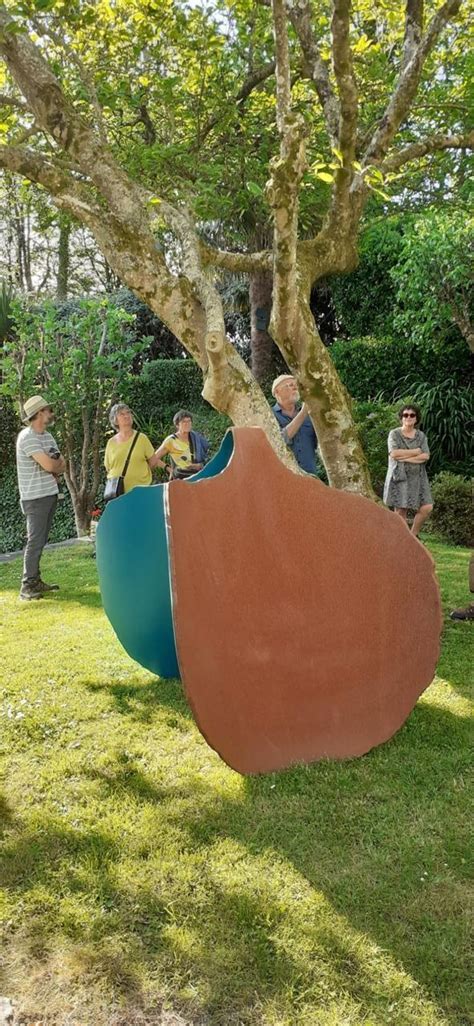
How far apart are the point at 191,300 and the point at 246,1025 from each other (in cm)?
403

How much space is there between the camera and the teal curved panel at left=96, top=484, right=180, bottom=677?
13.5 ft

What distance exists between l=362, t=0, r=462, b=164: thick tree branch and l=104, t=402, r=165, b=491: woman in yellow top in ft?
9.73

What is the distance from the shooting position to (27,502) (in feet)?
22.6

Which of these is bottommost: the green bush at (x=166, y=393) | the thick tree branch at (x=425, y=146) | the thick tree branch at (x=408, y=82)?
the green bush at (x=166, y=393)

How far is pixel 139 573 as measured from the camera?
4.22 m

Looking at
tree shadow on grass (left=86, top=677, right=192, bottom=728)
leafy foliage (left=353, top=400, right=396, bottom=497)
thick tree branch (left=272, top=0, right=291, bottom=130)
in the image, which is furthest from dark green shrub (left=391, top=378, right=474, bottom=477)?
tree shadow on grass (left=86, top=677, right=192, bottom=728)

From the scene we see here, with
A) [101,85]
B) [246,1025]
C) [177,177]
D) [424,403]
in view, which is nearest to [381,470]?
[424,403]

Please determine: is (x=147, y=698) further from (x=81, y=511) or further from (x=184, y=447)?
(x=81, y=511)

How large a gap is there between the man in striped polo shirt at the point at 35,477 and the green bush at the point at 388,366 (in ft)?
23.9

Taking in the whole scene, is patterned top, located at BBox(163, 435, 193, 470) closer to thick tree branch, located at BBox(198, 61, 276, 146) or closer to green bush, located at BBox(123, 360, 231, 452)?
thick tree branch, located at BBox(198, 61, 276, 146)

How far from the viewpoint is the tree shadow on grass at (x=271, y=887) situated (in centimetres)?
219

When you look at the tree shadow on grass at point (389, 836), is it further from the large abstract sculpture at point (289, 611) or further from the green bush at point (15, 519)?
the green bush at point (15, 519)

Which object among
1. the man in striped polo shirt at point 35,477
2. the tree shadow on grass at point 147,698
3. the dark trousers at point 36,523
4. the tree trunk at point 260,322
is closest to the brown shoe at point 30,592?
the man in striped polo shirt at point 35,477

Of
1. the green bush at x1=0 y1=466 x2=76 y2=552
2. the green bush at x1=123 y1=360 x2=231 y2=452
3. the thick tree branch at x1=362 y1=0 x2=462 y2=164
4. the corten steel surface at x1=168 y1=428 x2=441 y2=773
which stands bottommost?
the green bush at x1=0 y1=466 x2=76 y2=552
